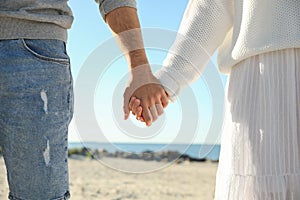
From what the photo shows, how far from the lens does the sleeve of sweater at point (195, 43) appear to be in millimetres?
1636

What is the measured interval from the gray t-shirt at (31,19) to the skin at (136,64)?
0.61 ft

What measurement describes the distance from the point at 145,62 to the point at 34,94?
36cm

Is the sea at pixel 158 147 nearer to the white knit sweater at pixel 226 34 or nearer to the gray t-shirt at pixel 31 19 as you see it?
the white knit sweater at pixel 226 34

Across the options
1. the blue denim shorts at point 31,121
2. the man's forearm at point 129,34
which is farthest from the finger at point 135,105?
the blue denim shorts at point 31,121

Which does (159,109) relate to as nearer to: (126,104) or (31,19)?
(126,104)

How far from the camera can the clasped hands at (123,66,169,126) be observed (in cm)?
157

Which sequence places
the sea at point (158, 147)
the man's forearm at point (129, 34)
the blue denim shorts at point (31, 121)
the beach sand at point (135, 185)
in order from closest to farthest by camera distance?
the blue denim shorts at point (31, 121), the man's forearm at point (129, 34), the sea at point (158, 147), the beach sand at point (135, 185)

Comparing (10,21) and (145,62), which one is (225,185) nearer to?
(145,62)

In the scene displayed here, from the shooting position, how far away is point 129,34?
1.55 metres

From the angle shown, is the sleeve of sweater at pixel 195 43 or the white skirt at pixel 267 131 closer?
the white skirt at pixel 267 131

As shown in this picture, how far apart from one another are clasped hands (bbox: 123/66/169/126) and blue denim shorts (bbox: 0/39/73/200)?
27 centimetres

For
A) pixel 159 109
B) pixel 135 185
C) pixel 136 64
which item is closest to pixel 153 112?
pixel 159 109

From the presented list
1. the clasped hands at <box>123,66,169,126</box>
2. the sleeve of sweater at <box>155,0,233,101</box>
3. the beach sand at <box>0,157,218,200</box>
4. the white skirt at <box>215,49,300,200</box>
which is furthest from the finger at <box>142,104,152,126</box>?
the beach sand at <box>0,157,218,200</box>

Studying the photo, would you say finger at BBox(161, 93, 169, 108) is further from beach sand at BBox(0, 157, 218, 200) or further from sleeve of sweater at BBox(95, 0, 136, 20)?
beach sand at BBox(0, 157, 218, 200)
